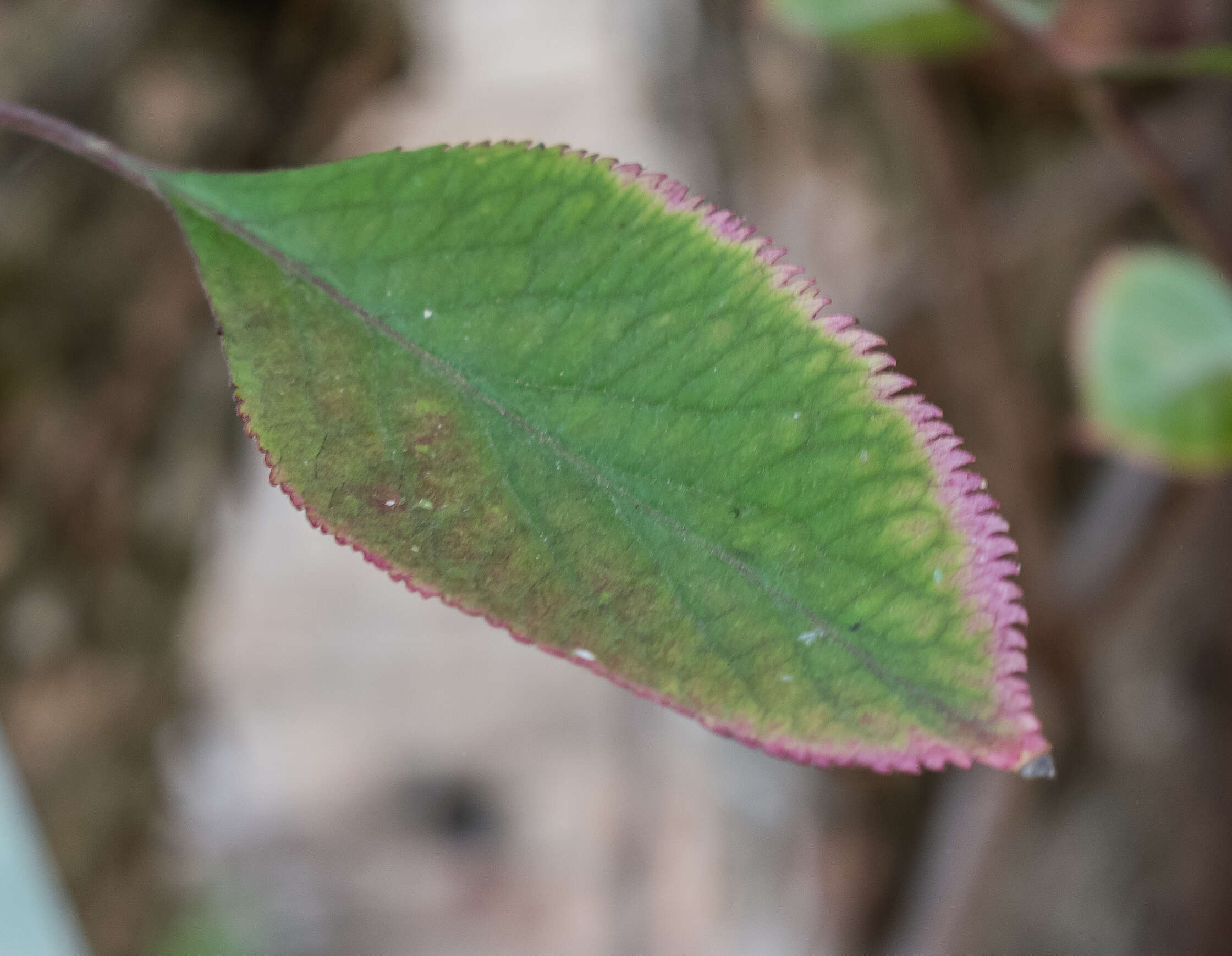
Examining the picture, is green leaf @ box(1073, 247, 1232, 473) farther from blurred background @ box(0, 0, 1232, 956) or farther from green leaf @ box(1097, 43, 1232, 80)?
green leaf @ box(1097, 43, 1232, 80)

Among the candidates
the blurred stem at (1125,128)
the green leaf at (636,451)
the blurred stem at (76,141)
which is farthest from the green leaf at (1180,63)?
the blurred stem at (76,141)

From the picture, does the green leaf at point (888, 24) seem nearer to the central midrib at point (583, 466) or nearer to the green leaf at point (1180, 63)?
the green leaf at point (1180, 63)

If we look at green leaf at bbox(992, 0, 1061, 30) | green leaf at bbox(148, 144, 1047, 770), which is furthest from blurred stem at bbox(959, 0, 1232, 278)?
green leaf at bbox(148, 144, 1047, 770)

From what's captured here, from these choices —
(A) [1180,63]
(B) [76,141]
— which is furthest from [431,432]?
(A) [1180,63]

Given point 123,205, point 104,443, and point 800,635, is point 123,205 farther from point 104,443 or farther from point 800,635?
point 800,635

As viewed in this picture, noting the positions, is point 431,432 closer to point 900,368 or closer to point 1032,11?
point 1032,11

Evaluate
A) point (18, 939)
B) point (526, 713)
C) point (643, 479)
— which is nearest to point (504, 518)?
point (643, 479)
